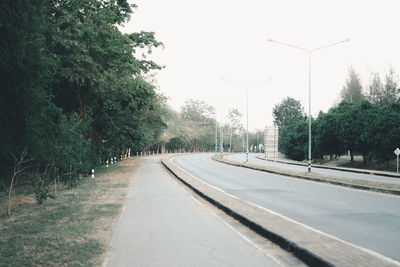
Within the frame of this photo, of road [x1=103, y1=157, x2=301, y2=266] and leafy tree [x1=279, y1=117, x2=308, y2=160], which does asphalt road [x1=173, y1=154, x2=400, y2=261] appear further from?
leafy tree [x1=279, y1=117, x2=308, y2=160]

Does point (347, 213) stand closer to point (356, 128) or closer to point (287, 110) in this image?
point (356, 128)

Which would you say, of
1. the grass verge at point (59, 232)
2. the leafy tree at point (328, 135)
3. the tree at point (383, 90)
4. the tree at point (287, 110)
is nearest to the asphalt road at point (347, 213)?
the grass verge at point (59, 232)

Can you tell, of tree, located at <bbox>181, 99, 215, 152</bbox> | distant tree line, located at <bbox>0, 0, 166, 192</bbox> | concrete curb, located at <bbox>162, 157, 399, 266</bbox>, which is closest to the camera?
concrete curb, located at <bbox>162, 157, 399, 266</bbox>

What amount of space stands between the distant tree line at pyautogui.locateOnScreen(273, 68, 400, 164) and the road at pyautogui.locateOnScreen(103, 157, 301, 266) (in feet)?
115

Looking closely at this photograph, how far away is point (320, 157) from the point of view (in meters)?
62.7

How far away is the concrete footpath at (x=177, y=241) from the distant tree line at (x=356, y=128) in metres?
35.0

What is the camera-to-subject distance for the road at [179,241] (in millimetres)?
6031

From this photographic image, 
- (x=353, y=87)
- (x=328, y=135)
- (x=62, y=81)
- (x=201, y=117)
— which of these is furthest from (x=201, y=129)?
(x=62, y=81)

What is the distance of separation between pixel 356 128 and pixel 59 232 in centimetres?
4420

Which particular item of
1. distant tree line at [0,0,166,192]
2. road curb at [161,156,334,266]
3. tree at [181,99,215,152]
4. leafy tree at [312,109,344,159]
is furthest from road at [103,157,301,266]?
tree at [181,99,215,152]

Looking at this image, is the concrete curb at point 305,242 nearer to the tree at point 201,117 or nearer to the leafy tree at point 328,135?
the leafy tree at point 328,135

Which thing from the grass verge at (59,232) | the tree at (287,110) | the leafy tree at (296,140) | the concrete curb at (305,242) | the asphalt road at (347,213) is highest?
the tree at (287,110)

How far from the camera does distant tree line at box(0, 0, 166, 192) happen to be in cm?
1341

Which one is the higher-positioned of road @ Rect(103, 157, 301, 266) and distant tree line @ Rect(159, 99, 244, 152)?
distant tree line @ Rect(159, 99, 244, 152)
